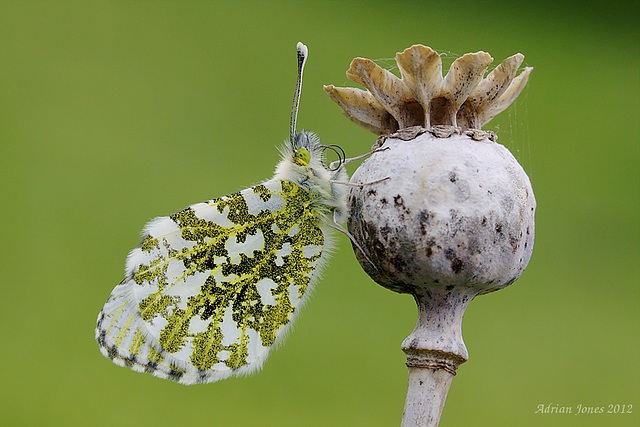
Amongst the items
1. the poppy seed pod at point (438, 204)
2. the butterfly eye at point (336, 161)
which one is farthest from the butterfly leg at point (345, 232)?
the butterfly eye at point (336, 161)

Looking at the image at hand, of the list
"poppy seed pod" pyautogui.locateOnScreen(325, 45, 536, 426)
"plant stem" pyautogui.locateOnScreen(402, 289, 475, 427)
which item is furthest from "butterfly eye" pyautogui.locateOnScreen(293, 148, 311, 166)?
"plant stem" pyautogui.locateOnScreen(402, 289, 475, 427)

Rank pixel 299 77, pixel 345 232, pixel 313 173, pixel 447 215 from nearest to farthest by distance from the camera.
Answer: pixel 447 215 < pixel 345 232 < pixel 299 77 < pixel 313 173

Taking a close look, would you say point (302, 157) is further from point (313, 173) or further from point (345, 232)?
point (345, 232)

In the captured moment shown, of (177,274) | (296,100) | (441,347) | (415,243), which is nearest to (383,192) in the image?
(415,243)

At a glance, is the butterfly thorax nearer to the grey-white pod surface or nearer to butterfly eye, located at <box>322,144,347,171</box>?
butterfly eye, located at <box>322,144,347,171</box>

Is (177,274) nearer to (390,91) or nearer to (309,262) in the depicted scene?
(309,262)

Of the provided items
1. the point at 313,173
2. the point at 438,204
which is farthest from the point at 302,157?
the point at 438,204

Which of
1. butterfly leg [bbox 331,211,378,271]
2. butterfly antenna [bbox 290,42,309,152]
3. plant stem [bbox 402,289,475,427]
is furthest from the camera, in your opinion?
butterfly antenna [bbox 290,42,309,152]

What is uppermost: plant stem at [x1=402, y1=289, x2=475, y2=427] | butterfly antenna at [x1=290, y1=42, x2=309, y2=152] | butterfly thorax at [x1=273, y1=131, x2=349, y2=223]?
butterfly antenna at [x1=290, y1=42, x2=309, y2=152]
